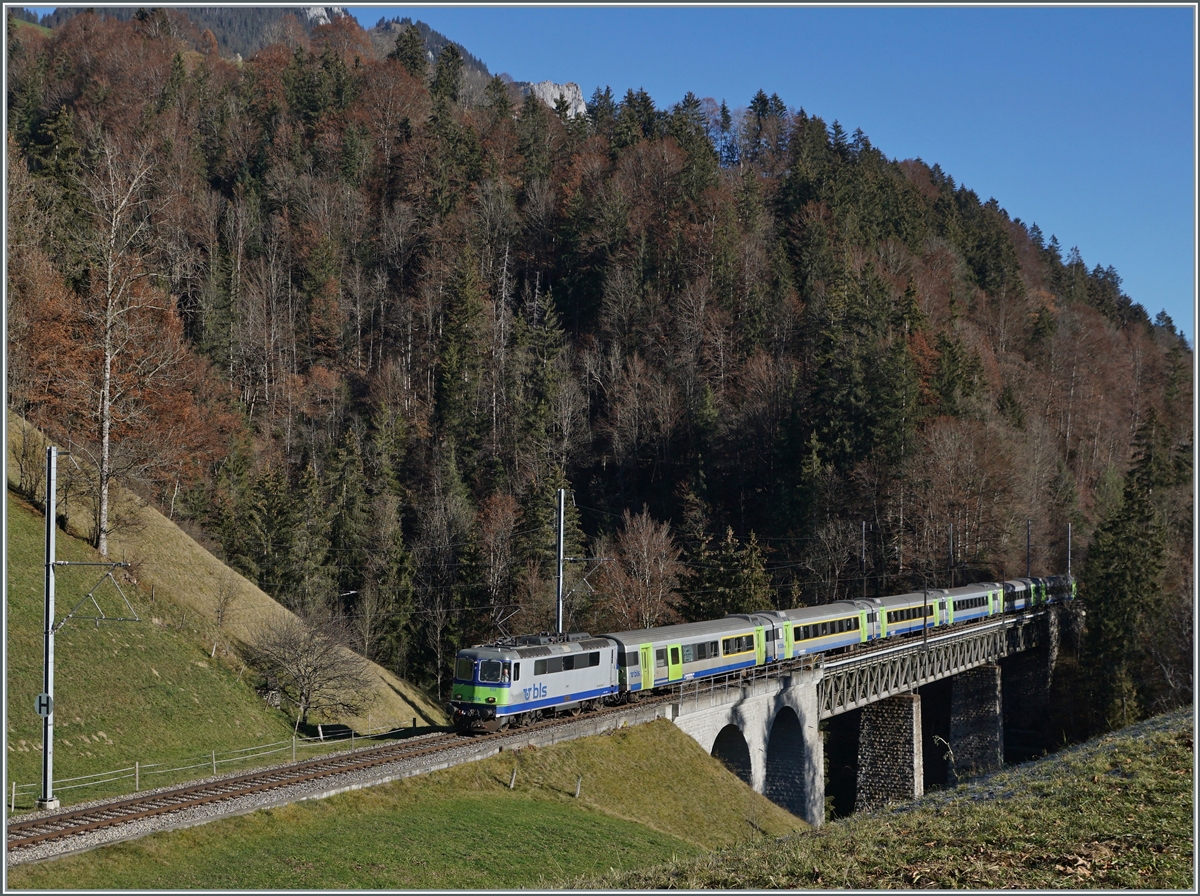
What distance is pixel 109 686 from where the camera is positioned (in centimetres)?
2978

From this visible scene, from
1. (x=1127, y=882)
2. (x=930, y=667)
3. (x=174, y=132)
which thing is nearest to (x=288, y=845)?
(x=1127, y=882)

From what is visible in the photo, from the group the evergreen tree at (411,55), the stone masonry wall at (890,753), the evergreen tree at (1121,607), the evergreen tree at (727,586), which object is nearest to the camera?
the stone masonry wall at (890,753)

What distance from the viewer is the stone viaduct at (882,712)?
38531 mm

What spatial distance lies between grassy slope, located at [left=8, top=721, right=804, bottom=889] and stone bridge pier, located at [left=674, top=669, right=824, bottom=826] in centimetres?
274

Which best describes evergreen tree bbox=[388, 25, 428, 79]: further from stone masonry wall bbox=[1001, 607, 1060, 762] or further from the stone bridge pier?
the stone bridge pier

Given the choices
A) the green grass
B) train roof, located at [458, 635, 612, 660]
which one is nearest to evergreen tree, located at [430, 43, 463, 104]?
the green grass

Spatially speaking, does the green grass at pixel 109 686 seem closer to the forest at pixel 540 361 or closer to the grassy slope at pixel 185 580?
the grassy slope at pixel 185 580

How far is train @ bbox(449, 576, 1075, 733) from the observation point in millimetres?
28953

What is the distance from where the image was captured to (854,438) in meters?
76.7

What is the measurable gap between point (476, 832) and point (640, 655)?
12540mm

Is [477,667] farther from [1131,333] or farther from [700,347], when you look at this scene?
[1131,333]

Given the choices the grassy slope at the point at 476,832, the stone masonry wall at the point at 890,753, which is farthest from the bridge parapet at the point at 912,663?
the grassy slope at the point at 476,832

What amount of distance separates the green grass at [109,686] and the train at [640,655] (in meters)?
7.49

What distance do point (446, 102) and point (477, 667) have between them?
299ft
